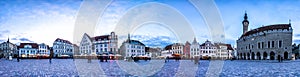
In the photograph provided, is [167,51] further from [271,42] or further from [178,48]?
[271,42]

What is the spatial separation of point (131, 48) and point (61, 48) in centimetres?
3433

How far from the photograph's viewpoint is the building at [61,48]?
109 meters

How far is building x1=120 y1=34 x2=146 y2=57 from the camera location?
86738 mm

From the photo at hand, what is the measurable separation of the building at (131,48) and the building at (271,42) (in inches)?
1352

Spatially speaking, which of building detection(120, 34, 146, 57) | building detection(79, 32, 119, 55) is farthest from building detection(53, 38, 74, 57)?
building detection(120, 34, 146, 57)

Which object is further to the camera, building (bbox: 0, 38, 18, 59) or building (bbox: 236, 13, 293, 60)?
building (bbox: 0, 38, 18, 59)

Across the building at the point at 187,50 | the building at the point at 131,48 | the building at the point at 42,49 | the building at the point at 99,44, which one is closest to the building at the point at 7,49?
the building at the point at 42,49

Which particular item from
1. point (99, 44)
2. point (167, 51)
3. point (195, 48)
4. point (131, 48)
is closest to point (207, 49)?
point (195, 48)

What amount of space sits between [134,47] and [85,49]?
55.5 feet

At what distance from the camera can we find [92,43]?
95.5m

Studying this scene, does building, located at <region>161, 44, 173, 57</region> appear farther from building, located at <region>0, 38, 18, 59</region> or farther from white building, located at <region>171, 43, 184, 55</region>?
building, located at <region>0, 38, 18, 59</region>

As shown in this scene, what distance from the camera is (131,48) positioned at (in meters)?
92.3

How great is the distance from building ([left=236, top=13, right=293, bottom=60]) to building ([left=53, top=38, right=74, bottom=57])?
65806 millimetres

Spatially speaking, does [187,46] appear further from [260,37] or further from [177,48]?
[260,37]
